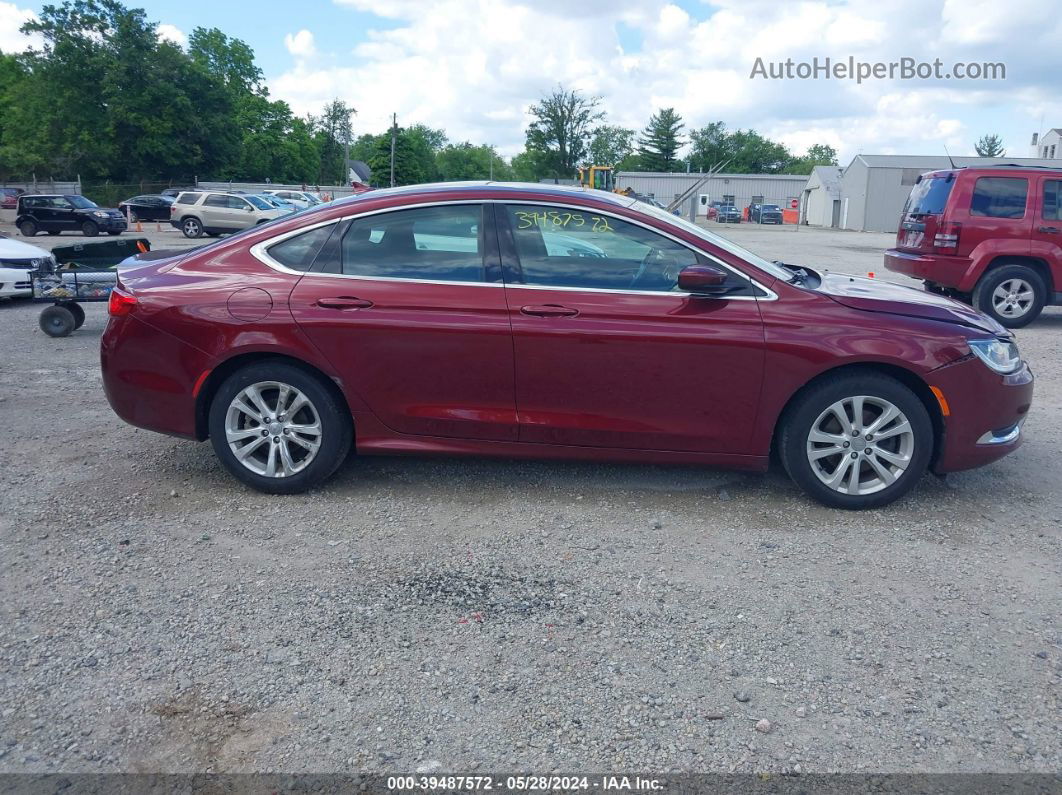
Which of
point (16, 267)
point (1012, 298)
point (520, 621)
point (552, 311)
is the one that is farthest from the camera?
point (16, 267)

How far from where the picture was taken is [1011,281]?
416 inches

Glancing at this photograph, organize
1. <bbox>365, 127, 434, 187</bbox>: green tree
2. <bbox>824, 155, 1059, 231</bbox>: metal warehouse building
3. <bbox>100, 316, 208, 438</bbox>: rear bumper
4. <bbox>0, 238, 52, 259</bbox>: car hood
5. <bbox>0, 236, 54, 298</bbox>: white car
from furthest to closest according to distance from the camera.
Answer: <bbox>365, 127, 434, 187</bbox>: green tree
<bbox>824, 155, 1059, 231</bbox>: metal warehouse building
<bbox>0, 238, 52, 259</bbox>: car hood
<bbox>0, 236, 54, 298</bbox>: white car
<bbox>100, 316, 208, 438</bbox>: rear bumper

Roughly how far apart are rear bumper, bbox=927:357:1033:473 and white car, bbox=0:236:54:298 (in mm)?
11691

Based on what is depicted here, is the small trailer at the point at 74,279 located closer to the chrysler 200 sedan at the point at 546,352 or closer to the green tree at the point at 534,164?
the chrysler 200 sedan at the point at 546,352

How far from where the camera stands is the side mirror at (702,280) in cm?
436

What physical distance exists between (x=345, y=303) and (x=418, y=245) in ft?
1.67

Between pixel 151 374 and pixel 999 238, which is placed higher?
pixel 999 238

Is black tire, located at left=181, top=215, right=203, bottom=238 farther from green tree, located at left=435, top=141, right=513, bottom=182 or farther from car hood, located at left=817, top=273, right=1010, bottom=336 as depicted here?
green tree, located at left=435, top=141, right=513, bottom=182

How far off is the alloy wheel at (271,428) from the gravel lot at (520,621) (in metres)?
0.21

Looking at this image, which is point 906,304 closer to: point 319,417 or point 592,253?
point 592,253

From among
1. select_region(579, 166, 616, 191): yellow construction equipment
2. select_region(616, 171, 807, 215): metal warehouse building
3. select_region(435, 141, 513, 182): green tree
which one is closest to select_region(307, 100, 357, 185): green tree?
select_region(435, 141, 513, 182): green tree

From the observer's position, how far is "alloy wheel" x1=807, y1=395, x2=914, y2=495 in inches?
177

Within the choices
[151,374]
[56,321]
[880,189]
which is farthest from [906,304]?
[880,189]

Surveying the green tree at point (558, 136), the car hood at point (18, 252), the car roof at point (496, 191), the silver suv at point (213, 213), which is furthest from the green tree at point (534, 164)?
the car roof at point (496, 191)
